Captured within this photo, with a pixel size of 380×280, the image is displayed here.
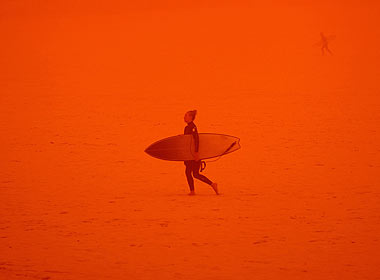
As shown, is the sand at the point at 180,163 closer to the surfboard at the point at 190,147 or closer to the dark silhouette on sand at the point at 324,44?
the dark silhouette on sand at the point at 324,44

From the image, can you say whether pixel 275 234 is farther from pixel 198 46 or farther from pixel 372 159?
pixel 198 46

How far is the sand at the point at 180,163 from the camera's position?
7.28m

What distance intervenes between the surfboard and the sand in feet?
1.77

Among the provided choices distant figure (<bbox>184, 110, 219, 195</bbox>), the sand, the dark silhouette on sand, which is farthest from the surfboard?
the dark silhouette on sand

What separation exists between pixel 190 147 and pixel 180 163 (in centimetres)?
269

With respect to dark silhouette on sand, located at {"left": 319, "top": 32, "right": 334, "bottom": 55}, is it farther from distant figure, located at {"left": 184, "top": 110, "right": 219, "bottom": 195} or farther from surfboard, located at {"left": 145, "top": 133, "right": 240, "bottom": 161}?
distant figure, located at {"left": 184, "top": 110, "right": 219, "bottom": 195}

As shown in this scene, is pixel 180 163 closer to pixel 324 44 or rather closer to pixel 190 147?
pixel 190 147

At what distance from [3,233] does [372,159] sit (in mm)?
6401

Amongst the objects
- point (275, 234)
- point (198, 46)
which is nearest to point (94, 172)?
point (275, 234)

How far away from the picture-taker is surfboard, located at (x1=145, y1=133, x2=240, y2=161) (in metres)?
9.83

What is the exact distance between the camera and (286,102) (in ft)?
60.0

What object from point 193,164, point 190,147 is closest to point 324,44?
point 190,147

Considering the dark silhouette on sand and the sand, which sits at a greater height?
the dark silhouette on sand

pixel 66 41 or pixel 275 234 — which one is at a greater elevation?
pixel 66 41
